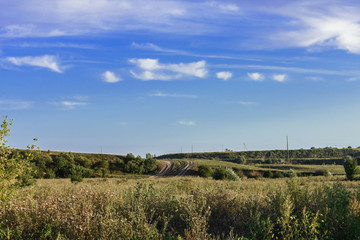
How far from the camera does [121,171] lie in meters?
55.8

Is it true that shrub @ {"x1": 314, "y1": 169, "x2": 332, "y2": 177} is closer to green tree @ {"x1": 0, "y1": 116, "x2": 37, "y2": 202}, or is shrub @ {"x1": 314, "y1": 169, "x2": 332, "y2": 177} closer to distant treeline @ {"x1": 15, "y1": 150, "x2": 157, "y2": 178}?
distant treeline @ {"x1": 15, "y1": 150, "x2": 157, "y2": 178}

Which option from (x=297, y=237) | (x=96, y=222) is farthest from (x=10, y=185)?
(x=297, y=237)

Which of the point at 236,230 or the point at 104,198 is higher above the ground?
the point at 104,198

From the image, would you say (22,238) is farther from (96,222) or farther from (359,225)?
(359,225)

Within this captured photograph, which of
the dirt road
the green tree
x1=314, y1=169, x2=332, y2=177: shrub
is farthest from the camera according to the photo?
the dirt road

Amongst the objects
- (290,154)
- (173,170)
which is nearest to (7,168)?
(173,170)

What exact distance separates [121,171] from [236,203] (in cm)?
4951

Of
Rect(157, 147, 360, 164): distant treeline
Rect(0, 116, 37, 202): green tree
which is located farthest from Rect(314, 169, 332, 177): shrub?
Rect(157, 147, 360, 164): distant treeline

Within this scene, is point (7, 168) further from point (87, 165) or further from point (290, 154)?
point (290, 154)

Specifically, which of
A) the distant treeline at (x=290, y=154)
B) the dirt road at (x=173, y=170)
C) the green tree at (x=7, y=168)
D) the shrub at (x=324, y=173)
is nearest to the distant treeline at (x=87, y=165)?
the dirt road at (x=173, y=170)

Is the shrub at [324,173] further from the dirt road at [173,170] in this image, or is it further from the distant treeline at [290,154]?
the distant treeline at [290,154]

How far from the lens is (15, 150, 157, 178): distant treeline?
4666 centimetres

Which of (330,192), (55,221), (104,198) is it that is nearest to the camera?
(55,221)

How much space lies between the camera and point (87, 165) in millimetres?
54750
